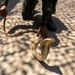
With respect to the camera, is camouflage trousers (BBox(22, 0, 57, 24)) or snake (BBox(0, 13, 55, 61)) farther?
camouflage trousers (BBox(22, 0, 57, 24))

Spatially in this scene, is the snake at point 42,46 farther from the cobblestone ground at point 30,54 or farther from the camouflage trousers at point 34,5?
the camouflage trousers at point 34,5

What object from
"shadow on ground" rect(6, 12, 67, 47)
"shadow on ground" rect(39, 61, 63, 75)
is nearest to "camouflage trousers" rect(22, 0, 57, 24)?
"shadow on ground" rect(6, 12, 67, 47)

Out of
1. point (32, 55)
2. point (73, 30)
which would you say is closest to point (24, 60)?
point (32, 55)

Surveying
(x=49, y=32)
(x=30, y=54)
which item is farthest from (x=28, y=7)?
(x=30, y=54)

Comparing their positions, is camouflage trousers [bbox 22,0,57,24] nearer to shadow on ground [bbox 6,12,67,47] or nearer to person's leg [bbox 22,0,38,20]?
person's leg [bbox 22,0,38,20]

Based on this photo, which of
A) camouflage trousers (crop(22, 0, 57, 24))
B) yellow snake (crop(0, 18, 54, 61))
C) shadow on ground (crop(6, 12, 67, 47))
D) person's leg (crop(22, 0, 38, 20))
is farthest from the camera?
person's leg (crop(22, 0, 38, 20))

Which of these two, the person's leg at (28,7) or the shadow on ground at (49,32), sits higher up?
the person's leg at (28,7)

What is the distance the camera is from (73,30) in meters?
3.73

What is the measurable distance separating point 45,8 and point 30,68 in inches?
40.2

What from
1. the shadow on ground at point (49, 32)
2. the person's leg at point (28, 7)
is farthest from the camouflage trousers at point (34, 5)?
the shadow on ground at point (49, 32)

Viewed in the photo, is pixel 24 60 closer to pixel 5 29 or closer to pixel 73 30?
pixel 5 29

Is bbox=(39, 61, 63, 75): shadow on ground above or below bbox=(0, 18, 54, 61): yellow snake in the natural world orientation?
below

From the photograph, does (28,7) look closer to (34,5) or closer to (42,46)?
(34,5)

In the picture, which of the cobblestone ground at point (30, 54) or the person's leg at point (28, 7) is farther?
the person's leg at point (28, 7)
